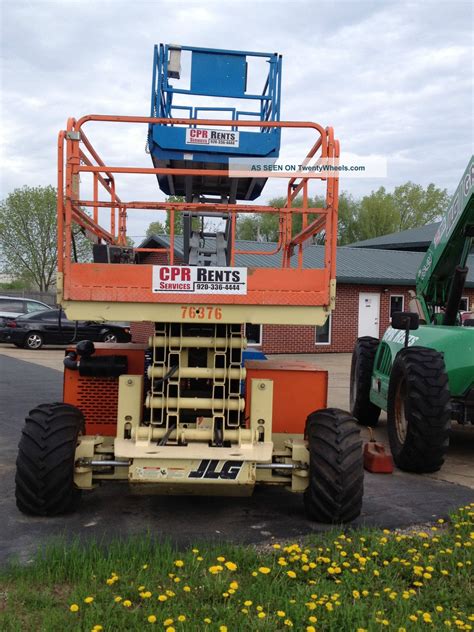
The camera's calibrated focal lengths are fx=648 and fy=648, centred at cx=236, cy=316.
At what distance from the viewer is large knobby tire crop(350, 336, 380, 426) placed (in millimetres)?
8938

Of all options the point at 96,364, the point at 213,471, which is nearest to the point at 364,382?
the point at 96,364

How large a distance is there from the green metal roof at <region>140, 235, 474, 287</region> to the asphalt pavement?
40.8ft

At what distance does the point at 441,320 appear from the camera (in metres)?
7.79

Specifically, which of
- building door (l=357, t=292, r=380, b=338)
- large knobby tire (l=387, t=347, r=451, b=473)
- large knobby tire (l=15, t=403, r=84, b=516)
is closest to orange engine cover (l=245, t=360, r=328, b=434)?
large knobby tire (l=387, t=347, r=451, b=473)

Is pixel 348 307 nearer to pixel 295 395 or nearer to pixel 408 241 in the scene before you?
pixel 408 241

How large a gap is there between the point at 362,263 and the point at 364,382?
14768 mm

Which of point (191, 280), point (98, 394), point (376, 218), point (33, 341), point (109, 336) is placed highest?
point (376, 218)

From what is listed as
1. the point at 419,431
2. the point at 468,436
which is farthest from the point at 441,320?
the point at 419,431

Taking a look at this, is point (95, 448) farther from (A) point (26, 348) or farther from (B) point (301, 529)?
(A) point (26, 348)

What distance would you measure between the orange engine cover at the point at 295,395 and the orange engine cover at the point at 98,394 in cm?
99

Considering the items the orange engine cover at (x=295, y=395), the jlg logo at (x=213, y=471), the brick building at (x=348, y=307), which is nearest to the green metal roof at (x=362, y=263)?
the brick building at (x=348, y=307)

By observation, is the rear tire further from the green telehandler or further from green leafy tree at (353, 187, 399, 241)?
green leafy tree at (353, 187, 399, 241)

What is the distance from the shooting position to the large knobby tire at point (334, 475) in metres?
4.50

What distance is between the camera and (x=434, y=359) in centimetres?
615
